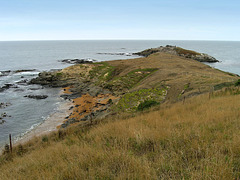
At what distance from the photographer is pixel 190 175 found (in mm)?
3488

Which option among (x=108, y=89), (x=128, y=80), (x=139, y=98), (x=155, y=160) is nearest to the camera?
(x=155, y=160)

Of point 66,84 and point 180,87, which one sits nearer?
point 180,87

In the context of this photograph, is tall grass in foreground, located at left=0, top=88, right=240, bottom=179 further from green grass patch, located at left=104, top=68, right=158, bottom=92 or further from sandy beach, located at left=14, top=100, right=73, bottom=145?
green grass patch, located at left=104, top=68, right=158, bottom=92

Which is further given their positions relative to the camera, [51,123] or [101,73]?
[101,73]

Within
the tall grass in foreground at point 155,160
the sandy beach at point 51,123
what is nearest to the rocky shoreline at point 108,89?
the sandy beach at point 51,123

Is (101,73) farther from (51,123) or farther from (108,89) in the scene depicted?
(51,123)

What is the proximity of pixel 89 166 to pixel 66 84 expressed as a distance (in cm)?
4256

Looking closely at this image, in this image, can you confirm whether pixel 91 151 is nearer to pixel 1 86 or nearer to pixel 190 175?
pixel 190 175

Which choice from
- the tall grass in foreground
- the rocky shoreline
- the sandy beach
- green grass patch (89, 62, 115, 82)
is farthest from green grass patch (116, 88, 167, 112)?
green grass patch (89, 62, 115, 82)

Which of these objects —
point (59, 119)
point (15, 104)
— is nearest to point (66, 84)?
point (15, 104)

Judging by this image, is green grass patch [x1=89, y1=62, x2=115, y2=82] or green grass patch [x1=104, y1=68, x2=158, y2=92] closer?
green grass patch [x1=104, y1=68, x2=158, y2=92]

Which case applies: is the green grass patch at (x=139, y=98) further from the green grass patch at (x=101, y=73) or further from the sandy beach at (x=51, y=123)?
the green grass patch at (x=101, y=73)

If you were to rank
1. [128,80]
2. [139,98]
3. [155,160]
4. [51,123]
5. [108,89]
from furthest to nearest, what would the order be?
[128,80]
[108,89]
[139,98]
[51,123]
[155,160]

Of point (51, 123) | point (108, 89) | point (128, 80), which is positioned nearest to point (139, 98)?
point (51, 123)
